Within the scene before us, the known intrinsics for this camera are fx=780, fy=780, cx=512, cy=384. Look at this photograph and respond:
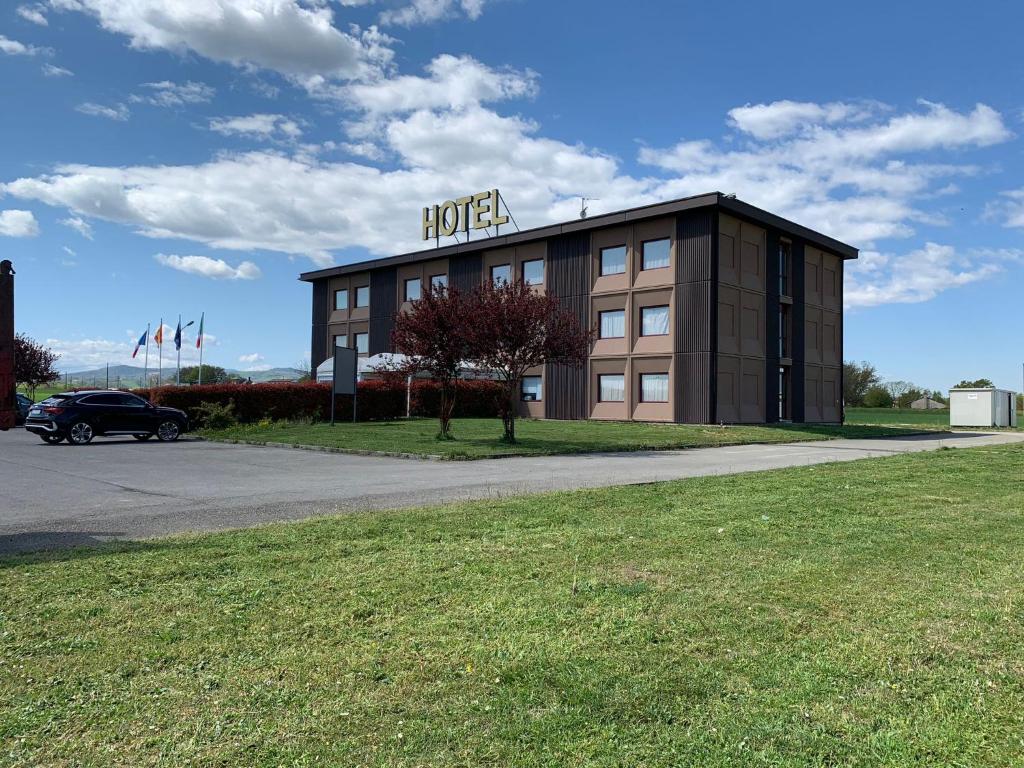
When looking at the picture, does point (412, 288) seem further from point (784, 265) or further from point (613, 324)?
point (784, 265)

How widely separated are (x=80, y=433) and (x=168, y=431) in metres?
2.52

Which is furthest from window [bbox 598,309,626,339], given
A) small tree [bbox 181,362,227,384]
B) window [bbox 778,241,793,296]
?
small tree [bbox 181,362,227,384]

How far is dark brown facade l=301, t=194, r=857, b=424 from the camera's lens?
34781 mm

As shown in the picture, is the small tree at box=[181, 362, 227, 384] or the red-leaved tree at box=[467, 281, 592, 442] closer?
the red-leaved tree at box=[467, 281, 592, 442]

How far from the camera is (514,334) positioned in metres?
21.9

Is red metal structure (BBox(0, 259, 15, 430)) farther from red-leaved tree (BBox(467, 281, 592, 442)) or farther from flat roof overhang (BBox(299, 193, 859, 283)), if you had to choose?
flat roof overhang (BBox(299, 193, 859, 283))

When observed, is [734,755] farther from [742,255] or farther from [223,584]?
[742,255]

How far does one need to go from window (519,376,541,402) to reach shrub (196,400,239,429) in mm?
17300

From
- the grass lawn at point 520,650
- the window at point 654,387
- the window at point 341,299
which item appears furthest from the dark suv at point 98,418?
the window at point 341,299

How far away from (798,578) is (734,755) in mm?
2680

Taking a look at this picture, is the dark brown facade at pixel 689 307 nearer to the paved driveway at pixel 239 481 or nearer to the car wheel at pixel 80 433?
the paved driveway at pixel 239 481

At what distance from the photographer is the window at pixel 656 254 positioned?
118ft

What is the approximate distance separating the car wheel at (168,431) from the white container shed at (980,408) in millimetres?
36609

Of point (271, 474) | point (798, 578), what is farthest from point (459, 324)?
point (798, 578)
